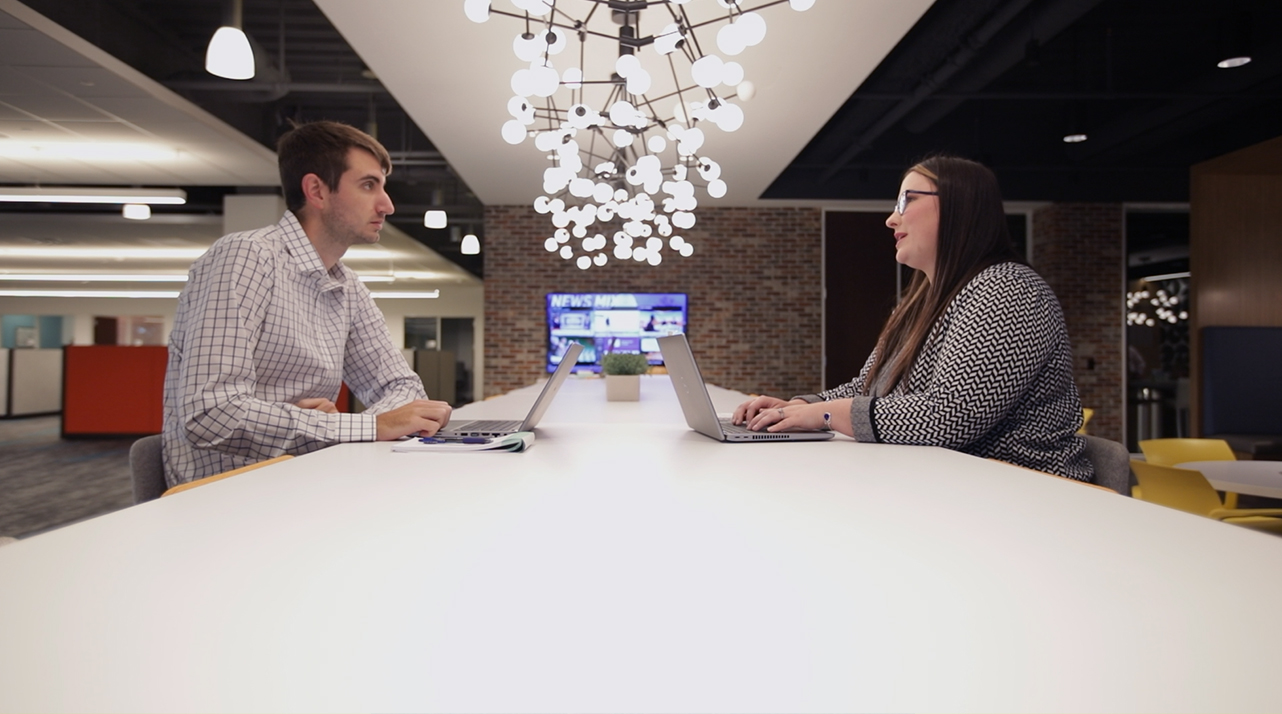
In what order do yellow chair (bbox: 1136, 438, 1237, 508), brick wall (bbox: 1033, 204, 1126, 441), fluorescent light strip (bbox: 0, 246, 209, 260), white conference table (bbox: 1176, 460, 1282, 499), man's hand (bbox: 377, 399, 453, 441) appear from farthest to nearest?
fluorescent light strip (bbox: 0, 246, 209, 260) < brick wall (bbox: 1033, 204, 1126, 441) < yellow chair (bbox: 1136, 438, 1237, 508) < white conference table (bbox: 1176, 460, 1282, 499) < man's hand (bbox: 377, 399, 453, 441)

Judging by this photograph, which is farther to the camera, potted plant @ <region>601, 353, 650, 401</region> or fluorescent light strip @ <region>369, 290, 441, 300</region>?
fluorescent light strip @ <region>369, 290, 441, 300</region>

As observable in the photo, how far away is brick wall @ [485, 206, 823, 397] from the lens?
→ 844cm

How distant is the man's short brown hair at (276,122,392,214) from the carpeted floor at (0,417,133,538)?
2.00m

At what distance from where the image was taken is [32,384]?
9141mm

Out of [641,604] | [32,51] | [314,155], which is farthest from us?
[32,51]

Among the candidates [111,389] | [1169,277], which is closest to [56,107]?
[111,389]

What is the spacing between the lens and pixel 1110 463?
1.51 metres

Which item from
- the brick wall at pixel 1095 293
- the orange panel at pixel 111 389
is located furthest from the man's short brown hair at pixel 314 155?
the brick wall at pixel 1095 293

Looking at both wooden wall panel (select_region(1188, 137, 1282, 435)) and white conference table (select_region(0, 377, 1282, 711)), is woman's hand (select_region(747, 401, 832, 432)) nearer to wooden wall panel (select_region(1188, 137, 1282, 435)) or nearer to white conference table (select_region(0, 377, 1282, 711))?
white conference table (select_region(0, 377, 1282, 711))

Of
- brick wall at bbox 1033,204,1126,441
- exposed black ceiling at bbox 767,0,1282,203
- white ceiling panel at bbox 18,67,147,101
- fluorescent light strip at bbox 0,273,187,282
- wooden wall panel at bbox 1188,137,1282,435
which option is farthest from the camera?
fluorescent light strip at bbox 0,273,187,282

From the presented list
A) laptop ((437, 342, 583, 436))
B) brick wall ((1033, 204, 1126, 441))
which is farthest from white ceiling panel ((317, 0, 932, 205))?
brick wall ((1033, 204, 1126, 441))

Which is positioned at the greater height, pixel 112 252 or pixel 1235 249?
pixel 112 252

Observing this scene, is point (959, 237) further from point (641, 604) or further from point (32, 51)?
point (32, 51)

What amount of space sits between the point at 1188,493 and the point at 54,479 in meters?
7.42
